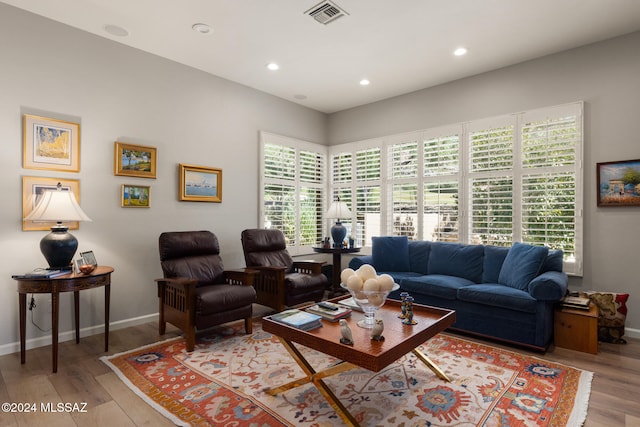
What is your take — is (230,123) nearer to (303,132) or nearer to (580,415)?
(303,132)

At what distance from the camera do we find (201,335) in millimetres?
3566

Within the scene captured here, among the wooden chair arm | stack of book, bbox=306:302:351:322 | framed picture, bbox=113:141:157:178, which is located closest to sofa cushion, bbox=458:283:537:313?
stack of book, bbox=306:302:351:322

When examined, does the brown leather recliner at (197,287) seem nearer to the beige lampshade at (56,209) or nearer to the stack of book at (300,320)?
the beige lampshade at (56,209)

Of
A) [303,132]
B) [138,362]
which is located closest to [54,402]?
[138,362]

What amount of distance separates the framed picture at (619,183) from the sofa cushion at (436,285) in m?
1.62

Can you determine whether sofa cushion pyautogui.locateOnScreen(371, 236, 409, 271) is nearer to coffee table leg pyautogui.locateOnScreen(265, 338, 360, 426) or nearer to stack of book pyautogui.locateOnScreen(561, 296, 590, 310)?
stack of book pyautogui.locateOnScreen(561, 296, 590, 310)

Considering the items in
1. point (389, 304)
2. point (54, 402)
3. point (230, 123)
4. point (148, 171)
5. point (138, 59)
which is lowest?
point (54, 402)

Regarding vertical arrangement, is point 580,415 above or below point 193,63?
below

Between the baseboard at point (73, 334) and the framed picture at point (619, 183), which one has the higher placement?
the framed picture at point (619, 183)

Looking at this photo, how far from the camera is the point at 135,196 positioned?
386 centimetres

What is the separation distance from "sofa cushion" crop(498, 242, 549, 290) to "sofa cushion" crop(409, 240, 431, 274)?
0.98 m

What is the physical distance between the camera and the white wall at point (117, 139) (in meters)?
3.12

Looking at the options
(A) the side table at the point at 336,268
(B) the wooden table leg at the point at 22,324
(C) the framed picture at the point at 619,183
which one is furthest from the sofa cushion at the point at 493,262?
(B) the wooden table leg at the point at 22,324

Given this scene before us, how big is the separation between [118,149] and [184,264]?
141cm
